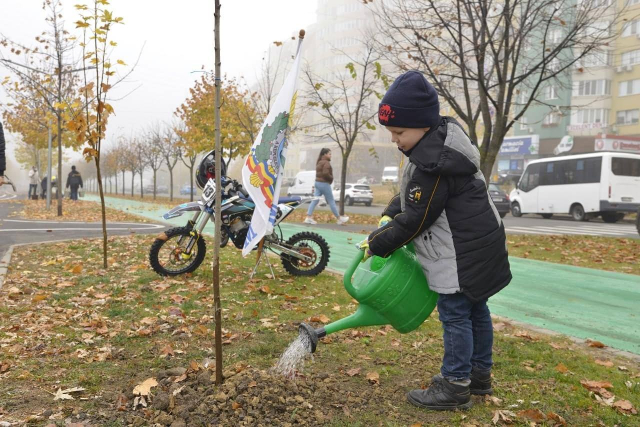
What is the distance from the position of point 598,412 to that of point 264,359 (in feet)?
6.46

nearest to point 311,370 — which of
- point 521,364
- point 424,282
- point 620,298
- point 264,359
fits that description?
point 264,359

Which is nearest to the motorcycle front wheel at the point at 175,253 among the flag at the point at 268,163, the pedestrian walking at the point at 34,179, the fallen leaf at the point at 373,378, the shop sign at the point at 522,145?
the flag at the point at 268,163

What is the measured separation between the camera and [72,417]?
2641 mm

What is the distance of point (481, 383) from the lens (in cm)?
300

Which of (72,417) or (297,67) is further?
(297,67)

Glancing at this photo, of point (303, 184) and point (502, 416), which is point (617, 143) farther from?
point (502, 416)

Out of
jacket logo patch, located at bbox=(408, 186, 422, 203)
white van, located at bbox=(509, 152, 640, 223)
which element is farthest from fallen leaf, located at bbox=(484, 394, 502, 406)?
white van, located at bbox=(509, 152, 640, 223)

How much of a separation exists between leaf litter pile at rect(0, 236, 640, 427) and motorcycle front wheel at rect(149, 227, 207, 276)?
67 cm

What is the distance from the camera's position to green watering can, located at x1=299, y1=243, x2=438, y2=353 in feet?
9.47

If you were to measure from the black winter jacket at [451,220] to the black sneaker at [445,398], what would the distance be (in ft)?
1.71

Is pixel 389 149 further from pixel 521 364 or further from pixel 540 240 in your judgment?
pixel 521 364

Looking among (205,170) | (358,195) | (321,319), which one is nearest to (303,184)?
(358,195)

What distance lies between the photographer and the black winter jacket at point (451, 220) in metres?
2.67

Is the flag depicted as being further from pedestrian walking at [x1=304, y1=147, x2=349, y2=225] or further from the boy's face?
pedestrian walking at [x1=304, y1=147, x2=349, y2=225]
